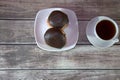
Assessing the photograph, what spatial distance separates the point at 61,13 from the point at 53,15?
0.03 metres

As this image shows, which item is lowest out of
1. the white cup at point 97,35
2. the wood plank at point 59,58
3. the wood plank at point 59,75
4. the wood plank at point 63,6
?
the wood plank at point 59,75

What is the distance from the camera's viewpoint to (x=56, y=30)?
0.70 m

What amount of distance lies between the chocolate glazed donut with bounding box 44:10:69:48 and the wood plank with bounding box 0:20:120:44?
0.07 m

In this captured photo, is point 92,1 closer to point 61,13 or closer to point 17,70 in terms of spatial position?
point 61,13

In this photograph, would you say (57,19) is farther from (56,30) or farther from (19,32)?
(19,32)

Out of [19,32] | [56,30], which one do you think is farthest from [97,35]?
[19,32]

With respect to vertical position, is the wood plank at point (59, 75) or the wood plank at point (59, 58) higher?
the wood plank at point (59, 58)

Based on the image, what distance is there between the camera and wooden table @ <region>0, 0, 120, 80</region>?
74cm

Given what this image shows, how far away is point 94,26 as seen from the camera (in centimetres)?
72

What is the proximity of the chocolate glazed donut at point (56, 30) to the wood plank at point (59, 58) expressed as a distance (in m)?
0.06

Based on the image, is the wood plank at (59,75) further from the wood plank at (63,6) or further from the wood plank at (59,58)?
the wood plank at (63,6)

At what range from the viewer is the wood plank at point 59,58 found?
742mm

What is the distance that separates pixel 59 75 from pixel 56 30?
0.14 meters

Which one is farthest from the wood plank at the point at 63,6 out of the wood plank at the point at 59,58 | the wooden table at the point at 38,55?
the wood plank at the point at 59,58
